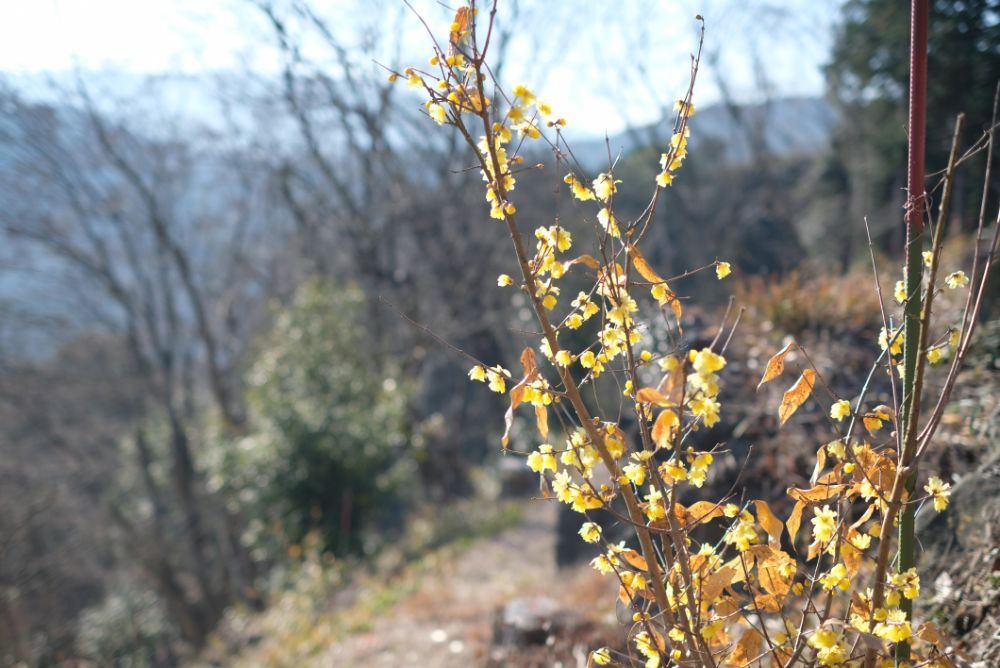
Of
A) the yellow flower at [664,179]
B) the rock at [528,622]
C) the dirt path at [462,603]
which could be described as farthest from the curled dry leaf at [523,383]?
the dirt path at [462,603]

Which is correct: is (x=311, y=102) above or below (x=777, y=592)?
above

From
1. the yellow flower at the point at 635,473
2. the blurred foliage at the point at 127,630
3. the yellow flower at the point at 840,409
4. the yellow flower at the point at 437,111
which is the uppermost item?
the yellow flower at the point at 437,111

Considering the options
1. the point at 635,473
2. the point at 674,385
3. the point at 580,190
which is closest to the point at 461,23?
the point at 580,190

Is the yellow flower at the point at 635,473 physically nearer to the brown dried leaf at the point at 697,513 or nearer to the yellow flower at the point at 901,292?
the brown dried leaf at the point at 697,513

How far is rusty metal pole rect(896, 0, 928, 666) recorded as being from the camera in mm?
1489

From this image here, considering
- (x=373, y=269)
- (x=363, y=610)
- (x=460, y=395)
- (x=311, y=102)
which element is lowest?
(x=363, y=610)

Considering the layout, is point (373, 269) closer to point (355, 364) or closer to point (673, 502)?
point (355, 364)

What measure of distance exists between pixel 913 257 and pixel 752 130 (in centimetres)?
1618

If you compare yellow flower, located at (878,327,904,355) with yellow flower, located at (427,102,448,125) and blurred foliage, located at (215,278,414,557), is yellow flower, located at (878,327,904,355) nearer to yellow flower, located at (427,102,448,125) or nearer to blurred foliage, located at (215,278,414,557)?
yellow flower, located at (427,102,448,125)

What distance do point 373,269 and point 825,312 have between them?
7.15m

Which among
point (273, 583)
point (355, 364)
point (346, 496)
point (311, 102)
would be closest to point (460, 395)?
point (355, 364)

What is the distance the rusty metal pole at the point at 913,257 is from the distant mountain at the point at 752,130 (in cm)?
1267

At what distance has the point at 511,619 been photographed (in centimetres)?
383

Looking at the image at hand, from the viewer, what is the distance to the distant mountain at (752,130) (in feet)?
51.0
